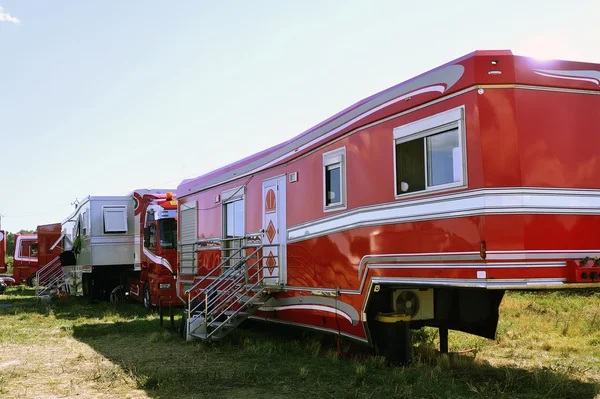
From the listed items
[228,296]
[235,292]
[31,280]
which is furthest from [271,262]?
[31,280]

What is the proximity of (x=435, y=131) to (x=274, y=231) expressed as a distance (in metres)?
4.12

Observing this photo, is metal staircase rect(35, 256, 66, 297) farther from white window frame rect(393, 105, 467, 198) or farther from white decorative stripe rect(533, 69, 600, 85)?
white decorative stripe rect(533, 69, 600, 85)

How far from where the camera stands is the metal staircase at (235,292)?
31.4 ft

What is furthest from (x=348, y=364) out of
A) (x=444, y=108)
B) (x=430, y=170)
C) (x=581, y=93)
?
(x=581, y=93)

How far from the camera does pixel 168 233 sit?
50.0ft

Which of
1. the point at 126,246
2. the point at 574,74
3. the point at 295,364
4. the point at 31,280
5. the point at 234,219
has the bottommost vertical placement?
the point at 295,364

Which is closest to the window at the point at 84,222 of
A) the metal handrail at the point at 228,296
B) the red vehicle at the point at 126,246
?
the red vehicle at the point at 126,246

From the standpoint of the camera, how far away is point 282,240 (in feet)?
31.1

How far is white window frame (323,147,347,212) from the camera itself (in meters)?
7.83

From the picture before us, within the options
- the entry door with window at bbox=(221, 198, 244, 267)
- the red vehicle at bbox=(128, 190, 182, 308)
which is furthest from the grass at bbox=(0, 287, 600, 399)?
the red vehicle at bbox=(128, 190, 182, 308)

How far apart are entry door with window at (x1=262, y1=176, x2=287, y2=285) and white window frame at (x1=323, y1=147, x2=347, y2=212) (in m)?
1.33

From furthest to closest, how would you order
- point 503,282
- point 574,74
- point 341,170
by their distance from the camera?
point 341,170 < point 574,74 < point 503,282

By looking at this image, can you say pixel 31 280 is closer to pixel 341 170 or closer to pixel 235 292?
pixel 235 292

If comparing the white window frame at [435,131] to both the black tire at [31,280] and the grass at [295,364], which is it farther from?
the black tire at [31,280]
